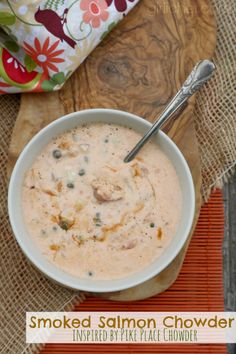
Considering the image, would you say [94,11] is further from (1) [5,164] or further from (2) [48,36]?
(1) [5,164]

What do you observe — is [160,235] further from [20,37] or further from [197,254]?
[20,37]

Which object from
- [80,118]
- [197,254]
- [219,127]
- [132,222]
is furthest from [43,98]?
[197,254]

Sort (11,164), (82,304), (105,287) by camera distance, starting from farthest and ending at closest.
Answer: (82,304) → (11,164) → (105,287)

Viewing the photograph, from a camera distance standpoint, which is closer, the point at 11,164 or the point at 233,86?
the point at 11,164

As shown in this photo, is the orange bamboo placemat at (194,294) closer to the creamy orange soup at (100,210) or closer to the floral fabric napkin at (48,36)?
the creamy orange soup at (100,210)

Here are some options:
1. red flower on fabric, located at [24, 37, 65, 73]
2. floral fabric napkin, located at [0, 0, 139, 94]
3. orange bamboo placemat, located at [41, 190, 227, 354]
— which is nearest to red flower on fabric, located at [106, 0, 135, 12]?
floral fabric napkin, located at [0, 0, 139, 94]

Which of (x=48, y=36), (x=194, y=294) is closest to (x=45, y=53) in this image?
(x=48, y=36)

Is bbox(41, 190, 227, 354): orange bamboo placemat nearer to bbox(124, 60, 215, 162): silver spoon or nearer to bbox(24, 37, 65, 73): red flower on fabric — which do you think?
bbox(124, 60, 215, 162): silver spoon
